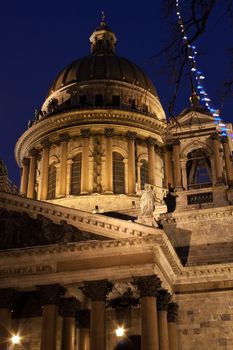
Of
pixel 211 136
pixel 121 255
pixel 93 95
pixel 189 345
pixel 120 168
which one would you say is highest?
pixel 93 95

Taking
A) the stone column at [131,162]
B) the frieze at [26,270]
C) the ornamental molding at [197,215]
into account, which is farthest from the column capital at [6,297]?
the stone column at [131,162]

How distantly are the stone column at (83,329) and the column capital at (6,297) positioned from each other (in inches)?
187

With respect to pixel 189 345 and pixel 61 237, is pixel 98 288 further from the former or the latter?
pixel 189 345

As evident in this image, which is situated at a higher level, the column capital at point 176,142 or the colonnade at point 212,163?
the column capital at point 176,142

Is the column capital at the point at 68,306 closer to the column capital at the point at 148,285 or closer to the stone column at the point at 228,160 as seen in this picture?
the column capital at the point at 148,285

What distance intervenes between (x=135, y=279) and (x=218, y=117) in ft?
45.5

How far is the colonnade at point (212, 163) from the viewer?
31.4m

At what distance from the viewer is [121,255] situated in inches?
895

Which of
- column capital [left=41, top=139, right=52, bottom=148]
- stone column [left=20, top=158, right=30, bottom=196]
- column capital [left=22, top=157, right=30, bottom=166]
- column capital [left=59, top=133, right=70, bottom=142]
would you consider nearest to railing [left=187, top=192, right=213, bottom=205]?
column capital [left=59, top=133, right=70, bottom=142]

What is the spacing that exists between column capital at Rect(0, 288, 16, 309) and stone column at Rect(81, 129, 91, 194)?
58.5 feet

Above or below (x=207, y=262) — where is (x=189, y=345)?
below

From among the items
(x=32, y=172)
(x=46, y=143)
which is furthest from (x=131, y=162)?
(x=32, y=172)

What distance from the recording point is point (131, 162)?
140ft

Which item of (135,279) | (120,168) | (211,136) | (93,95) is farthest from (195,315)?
(93,95)
